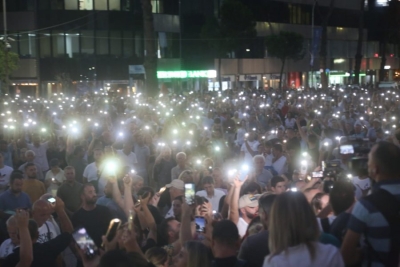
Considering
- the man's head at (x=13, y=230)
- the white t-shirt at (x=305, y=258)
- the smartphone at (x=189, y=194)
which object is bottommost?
the man's head at (x=13, y=230)

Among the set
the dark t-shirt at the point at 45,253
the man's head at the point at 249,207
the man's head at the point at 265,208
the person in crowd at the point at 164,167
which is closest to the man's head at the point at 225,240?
the man's head at the point at 265,208

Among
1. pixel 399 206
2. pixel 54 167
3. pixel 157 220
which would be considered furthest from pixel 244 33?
pixel 399 206

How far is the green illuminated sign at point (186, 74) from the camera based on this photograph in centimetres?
5603

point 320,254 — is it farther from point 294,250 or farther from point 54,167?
point 54,167

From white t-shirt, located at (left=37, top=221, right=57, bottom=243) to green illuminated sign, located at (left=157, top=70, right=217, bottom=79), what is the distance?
159 ft

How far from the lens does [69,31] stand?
51.2m

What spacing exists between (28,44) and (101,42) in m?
5.18

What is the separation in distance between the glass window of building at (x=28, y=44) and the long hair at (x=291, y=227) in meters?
48.7

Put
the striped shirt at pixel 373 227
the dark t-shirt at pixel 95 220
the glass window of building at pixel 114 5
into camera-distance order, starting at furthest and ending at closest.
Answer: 1. the glass window of building at pixel 114 5
2. the dark t-shirt at pixel 95 220
3. the striped shirt at pixel 373 227

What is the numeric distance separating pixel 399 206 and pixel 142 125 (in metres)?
13.4

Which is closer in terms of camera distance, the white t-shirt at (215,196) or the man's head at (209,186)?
the white t-shirt at (215,196)

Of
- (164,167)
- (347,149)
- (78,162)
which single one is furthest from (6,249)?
(78,162)

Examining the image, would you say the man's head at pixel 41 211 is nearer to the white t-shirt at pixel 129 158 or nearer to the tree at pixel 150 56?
the white t-shirt at pixel 129 158

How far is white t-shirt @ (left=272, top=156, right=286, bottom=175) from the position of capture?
39.1 feet
